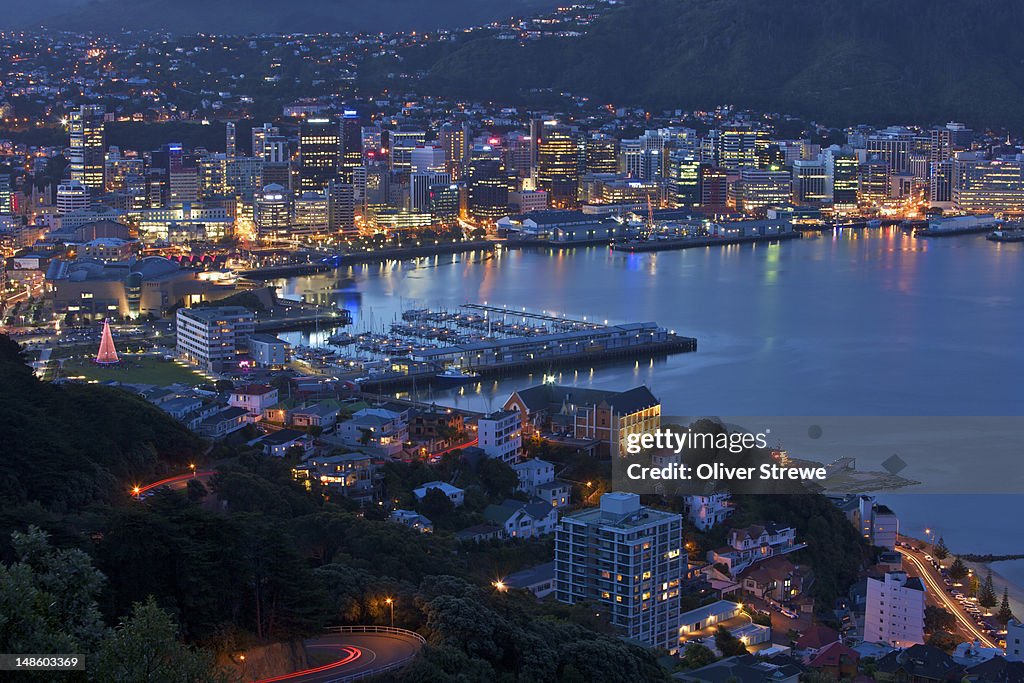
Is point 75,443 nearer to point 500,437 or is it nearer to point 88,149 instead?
point 500,437

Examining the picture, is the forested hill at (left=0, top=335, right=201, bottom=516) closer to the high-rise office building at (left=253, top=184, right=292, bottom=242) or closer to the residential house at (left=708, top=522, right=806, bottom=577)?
the residential house at (left=708, top=522, right=806, bottom=577)

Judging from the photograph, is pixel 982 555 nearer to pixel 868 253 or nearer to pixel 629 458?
pixel 629 458

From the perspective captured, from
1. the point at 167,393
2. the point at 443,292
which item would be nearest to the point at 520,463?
the point at 167,393

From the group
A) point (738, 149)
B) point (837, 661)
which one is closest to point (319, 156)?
point (738, 149)

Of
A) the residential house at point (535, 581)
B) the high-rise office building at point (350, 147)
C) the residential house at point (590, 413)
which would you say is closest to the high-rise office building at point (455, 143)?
the high-rise office building at point (350, 147)

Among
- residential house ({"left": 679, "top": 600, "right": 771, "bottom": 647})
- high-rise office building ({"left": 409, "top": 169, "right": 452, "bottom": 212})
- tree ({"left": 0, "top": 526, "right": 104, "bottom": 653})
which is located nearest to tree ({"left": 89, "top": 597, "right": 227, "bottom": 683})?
tree ({"left": 0, "top": 526, "right": 104, "bottom": 653})
